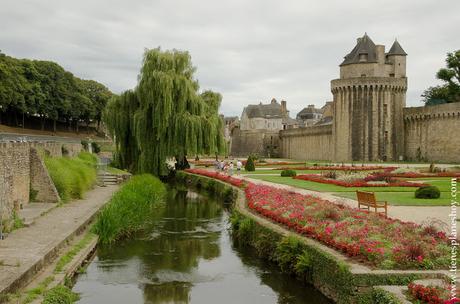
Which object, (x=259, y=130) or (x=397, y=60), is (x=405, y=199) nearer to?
(x=397, y=60)

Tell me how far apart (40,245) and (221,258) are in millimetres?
4575

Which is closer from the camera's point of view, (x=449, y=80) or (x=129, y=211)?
(x=129, y=211)

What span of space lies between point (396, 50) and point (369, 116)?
37.0 ft

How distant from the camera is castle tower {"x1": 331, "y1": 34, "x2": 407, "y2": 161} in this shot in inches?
2311

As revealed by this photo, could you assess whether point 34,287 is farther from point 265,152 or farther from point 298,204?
point 265,152

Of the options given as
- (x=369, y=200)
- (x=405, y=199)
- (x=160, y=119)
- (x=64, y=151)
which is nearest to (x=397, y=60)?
(x=160, y=119)

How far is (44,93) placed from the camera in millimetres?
67438

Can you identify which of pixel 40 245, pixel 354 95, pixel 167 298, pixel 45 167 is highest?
pixel 354 95

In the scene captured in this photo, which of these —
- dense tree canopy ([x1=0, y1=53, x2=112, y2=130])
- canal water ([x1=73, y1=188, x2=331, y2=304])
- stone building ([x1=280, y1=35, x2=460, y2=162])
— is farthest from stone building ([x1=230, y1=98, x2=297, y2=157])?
canal water ([x1=73, y1=188, x2=331, y2=304])

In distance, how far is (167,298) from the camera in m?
10.5

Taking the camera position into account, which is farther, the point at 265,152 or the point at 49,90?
the point at 265,152

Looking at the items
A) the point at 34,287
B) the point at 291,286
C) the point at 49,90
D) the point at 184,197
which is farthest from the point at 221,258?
the point at 49,90

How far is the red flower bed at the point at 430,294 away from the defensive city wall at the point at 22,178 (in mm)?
10364

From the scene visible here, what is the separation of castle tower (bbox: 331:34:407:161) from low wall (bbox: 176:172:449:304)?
44145 millimetres
